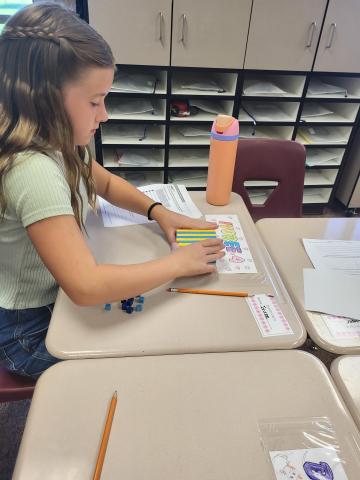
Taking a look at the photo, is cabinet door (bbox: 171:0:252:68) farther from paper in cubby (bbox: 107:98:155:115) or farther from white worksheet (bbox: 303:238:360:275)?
white worksheet (bbox: 303:238:360:275)

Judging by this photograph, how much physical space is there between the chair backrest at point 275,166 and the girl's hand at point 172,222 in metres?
0.56

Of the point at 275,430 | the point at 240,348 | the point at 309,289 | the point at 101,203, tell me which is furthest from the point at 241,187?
the point at 275,430

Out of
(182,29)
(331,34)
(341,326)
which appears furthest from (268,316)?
(331,34)

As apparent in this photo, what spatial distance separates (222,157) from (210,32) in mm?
1082

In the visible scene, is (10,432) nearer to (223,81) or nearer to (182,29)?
(182,29)

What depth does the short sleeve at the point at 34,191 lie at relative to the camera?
25.8 inches

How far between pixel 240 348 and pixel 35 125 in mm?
568

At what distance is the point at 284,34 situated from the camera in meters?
1.93

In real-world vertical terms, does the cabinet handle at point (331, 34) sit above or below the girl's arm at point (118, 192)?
above

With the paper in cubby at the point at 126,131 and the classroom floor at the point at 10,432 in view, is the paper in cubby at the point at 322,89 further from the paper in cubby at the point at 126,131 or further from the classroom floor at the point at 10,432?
the classroom floor at the point at 10,432

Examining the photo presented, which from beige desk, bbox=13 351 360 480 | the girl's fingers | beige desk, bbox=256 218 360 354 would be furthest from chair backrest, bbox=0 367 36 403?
beige desk, bbox=256 218 360 354

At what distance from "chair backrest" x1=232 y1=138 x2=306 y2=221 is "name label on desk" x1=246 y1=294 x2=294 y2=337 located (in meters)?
0.81

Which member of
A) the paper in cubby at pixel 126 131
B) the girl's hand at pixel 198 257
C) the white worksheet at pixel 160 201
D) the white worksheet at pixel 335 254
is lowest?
the paper in cubby at pixel 126 131

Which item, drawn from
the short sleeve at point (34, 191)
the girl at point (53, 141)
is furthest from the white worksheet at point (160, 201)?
the short sleeve at point (34, 191)
